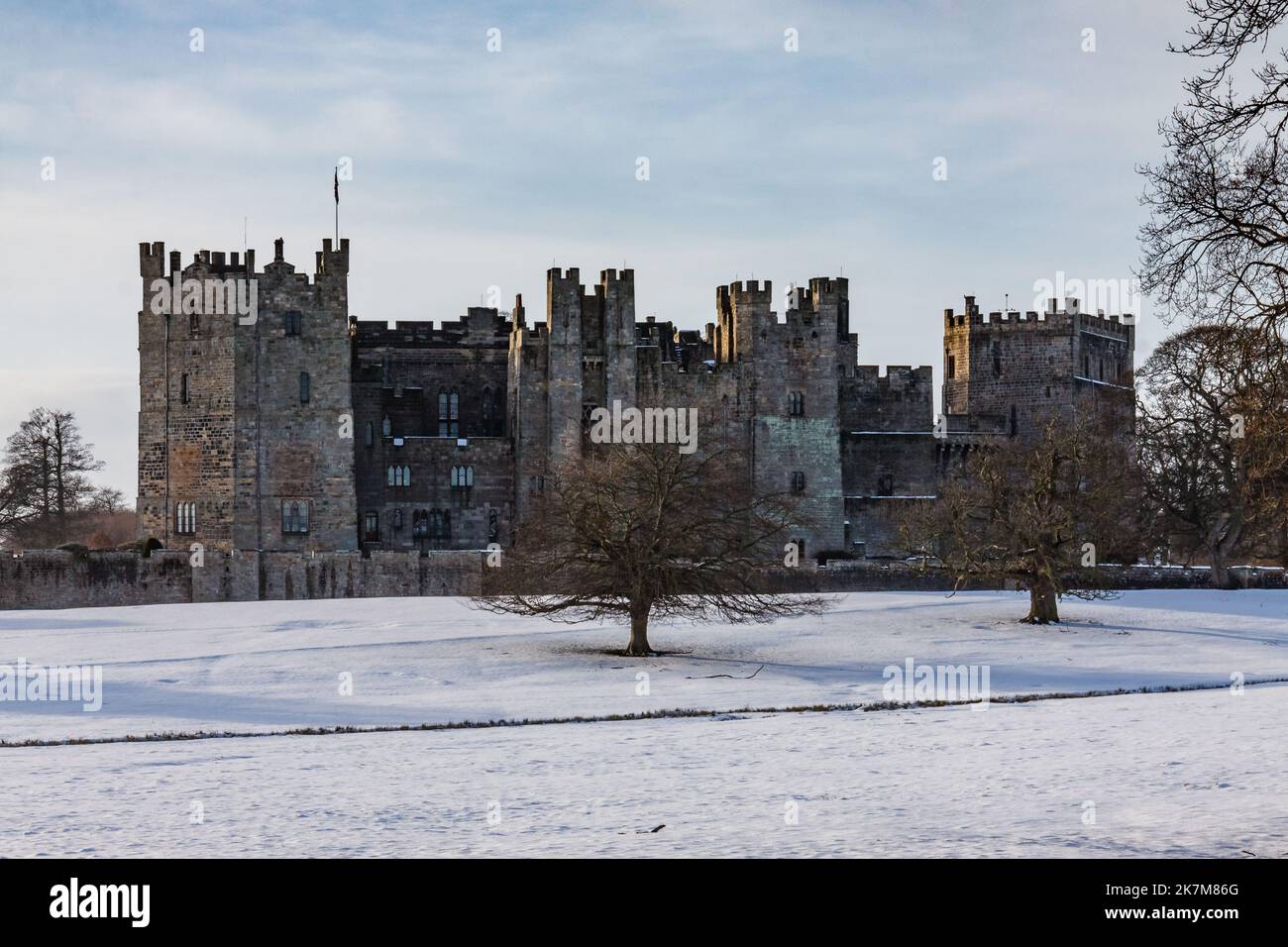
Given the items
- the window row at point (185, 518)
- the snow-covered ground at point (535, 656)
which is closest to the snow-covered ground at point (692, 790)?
the snow-covered ground at point (535, 656)

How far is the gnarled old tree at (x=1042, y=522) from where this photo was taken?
1777 inches

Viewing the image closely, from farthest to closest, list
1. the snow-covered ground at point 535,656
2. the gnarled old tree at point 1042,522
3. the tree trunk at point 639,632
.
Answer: the gnarled old tree at point 1042,522, the tree trunk at point 639,632, the snow-covered ground at point 535,656

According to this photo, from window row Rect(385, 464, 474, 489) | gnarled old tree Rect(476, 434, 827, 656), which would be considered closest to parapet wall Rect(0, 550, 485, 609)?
window row Rect(385, 464, 474, 489)

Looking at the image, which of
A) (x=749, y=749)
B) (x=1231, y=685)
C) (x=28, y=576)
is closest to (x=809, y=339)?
(x=28, y=576)

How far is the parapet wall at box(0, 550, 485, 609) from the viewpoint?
58.5 metres

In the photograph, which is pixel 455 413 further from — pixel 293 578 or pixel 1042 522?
pixel 1042 522

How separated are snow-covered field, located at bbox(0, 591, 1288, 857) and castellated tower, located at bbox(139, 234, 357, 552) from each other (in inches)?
911

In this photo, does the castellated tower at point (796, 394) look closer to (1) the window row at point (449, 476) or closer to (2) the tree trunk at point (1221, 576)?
(1) the window row at point (449, 476)

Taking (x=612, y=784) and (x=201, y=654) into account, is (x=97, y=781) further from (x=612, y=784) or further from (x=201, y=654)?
(x=201, y=654)

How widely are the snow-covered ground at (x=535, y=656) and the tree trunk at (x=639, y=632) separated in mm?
676

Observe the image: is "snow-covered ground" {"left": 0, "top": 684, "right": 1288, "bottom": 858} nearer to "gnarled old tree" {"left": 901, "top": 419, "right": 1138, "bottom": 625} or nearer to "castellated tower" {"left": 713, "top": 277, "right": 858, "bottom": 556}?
"gnarled old tree" {"left": 901, "top": 419, "right": 1138, "bottom": 625}

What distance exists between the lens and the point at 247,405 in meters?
67.7

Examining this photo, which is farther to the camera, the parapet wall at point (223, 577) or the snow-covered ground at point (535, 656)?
the parapet wall at point (223, 577)

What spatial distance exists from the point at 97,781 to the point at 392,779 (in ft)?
10.8
